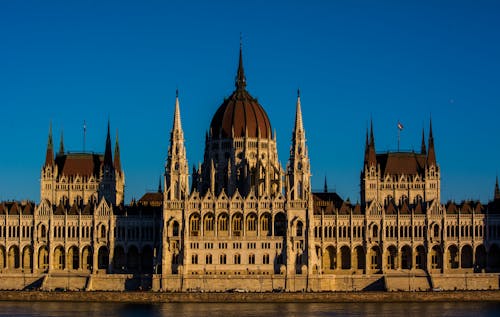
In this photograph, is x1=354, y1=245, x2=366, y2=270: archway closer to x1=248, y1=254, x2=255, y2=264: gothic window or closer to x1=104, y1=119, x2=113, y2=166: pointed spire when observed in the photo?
x1=248, y1=254, x2=255, y2=264: gothic window

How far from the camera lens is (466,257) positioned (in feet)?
570

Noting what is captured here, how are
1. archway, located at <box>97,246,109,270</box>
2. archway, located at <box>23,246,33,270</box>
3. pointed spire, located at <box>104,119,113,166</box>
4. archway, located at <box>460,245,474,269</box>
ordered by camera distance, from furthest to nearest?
pointed spire, located at <box>104,119,113,166</box>, archway, located at <box>23,246,33,270</box>, archway, located at <box>97,246,109,270</box>, archway, located at <box>460,245,474,269</box>

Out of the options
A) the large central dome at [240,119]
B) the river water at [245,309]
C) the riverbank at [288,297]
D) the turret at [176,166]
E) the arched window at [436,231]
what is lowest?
the river water at [245,309]

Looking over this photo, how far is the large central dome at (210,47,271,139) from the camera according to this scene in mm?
179375

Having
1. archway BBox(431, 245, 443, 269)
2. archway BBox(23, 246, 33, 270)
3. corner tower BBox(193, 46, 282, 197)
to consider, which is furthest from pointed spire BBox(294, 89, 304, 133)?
archway BBox(23, 246, 33, 270)

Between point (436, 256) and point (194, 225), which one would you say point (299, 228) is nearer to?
point (194, 225)

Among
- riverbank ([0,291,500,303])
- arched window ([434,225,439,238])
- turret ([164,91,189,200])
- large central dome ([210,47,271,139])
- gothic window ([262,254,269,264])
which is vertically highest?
large central dome ([210,47,271,139])

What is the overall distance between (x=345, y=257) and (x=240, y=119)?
23.2 m

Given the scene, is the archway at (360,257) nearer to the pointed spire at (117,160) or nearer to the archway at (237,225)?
the archway at (237,225)

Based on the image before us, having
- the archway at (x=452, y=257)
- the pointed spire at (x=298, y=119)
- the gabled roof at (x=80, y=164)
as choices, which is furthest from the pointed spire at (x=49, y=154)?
the archway at (x=452, y=257)

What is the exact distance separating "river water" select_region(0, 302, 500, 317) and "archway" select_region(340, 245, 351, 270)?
56.8 ft

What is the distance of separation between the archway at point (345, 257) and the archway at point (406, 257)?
6789 millimetres

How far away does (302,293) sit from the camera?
15812 centimetres

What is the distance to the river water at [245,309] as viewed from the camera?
143625mm
